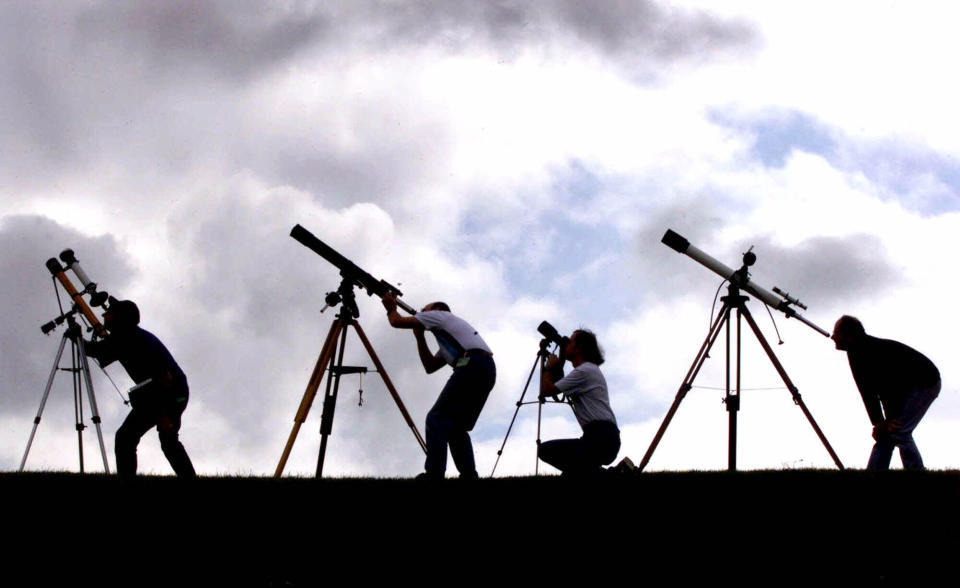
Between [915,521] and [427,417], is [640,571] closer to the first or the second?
[915,521]

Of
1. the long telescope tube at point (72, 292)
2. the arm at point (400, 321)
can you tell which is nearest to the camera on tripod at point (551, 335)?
the arm at point (400, 321)

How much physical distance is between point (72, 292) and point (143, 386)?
12.0 feet

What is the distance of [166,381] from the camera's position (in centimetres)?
1183

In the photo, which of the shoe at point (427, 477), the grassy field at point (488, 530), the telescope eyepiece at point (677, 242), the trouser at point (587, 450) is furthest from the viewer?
the telescope eyepiece at point (677, 242)

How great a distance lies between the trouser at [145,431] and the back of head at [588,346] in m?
4.47

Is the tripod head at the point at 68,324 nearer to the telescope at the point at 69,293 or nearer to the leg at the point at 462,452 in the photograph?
the telescope at the point at 69,293

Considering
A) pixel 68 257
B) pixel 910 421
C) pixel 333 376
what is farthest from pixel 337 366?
pixel 910 421

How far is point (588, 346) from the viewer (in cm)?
1210

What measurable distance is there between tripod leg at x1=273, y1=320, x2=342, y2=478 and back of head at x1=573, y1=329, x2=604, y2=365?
9.92ft

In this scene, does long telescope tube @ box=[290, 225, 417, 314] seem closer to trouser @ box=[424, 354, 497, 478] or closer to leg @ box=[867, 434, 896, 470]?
trouser @ box=[424, 354, 497, 478]

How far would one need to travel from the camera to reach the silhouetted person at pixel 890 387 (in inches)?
469

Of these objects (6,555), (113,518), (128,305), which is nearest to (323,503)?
(113,518)

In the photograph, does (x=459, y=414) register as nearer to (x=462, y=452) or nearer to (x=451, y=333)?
(x=462, y=452)

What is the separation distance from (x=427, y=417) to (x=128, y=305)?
12.5 feet
